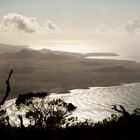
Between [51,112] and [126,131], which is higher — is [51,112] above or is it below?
below

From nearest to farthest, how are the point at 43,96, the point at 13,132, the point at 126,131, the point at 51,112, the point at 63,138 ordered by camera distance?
the point at 13,132
the point at 63,138
the point at 126,131
the point at 51,112
the point at 43,96

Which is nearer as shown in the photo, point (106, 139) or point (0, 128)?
point (0, 128)

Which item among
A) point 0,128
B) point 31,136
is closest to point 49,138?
point 31,136

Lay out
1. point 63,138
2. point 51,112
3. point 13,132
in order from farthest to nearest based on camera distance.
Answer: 1. point 51,112
2. point 63,138
3. point 13,132

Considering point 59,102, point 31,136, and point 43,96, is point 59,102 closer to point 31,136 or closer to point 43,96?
point 43,96

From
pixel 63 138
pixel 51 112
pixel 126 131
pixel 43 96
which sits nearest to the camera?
pixel 63 138

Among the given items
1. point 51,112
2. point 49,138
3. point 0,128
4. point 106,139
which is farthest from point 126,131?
point 51,112

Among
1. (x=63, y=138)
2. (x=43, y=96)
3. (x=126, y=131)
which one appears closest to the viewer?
(x=63, y=138)

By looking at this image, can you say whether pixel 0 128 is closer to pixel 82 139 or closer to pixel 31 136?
pixel 31 136

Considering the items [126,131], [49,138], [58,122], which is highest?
[49,138]
